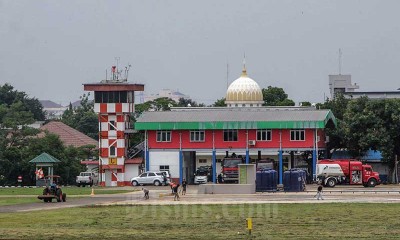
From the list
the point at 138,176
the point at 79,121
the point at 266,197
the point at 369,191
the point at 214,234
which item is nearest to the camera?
the point at 214,234

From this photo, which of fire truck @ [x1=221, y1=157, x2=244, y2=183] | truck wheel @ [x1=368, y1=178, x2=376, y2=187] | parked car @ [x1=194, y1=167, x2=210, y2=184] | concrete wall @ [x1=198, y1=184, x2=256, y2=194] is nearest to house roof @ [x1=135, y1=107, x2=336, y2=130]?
parked car @ [x1=194, y1=167, x2=210, y2=184]

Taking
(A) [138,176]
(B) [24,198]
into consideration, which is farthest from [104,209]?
(A) [138,176]

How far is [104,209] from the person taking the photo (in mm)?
62406

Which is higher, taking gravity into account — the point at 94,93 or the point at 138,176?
the point at 94,93

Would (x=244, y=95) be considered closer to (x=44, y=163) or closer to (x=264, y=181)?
(x=44, y=163)

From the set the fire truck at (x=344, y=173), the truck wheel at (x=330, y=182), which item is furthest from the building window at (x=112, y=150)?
the truck wheel at (x=330, y=182)

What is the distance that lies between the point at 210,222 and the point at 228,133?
54.4 meters

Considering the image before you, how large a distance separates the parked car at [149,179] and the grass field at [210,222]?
37300 mm

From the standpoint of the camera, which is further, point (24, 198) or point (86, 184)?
point (86, 184)

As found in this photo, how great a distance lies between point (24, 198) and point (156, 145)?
32.8 metres

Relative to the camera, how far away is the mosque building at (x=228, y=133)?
4080 inches

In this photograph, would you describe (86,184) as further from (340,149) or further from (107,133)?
(340,149)

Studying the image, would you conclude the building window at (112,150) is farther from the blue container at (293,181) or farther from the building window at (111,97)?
the blue container at (293,181)

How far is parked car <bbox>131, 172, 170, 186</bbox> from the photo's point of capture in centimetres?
10162
